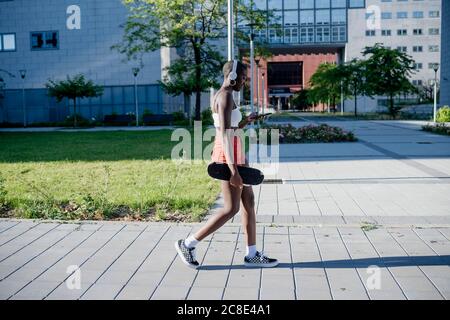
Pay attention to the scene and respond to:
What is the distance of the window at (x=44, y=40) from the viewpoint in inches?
1757

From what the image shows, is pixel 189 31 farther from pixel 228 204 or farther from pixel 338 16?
pixel 338 16

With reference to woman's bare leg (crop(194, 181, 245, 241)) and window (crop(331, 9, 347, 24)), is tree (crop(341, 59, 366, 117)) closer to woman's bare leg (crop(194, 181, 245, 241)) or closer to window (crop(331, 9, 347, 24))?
window (crop(331, 9, 347, 24))

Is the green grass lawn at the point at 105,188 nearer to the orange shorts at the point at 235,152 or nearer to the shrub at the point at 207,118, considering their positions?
the orange shorts at the point at 235,152

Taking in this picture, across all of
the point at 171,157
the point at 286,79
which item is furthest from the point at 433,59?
the point at 171,157

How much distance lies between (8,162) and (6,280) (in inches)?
423

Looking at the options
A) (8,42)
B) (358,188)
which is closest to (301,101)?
(8,42)

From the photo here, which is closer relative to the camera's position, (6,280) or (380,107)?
(6,280)

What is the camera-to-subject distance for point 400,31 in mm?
82250

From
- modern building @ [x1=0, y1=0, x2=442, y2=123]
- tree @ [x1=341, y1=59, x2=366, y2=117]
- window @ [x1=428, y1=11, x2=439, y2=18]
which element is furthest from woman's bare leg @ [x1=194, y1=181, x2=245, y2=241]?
window @ [x1=428, y1=11, x2=439, y2=18]

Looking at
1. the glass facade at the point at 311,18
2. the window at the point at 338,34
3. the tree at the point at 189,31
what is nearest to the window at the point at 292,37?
the glass facade at the point at 311,18

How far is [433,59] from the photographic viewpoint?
8694 cm

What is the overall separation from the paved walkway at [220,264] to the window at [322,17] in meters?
68.6

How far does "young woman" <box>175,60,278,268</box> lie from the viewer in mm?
4402

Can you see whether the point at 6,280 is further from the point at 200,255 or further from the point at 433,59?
the point at 433,59
